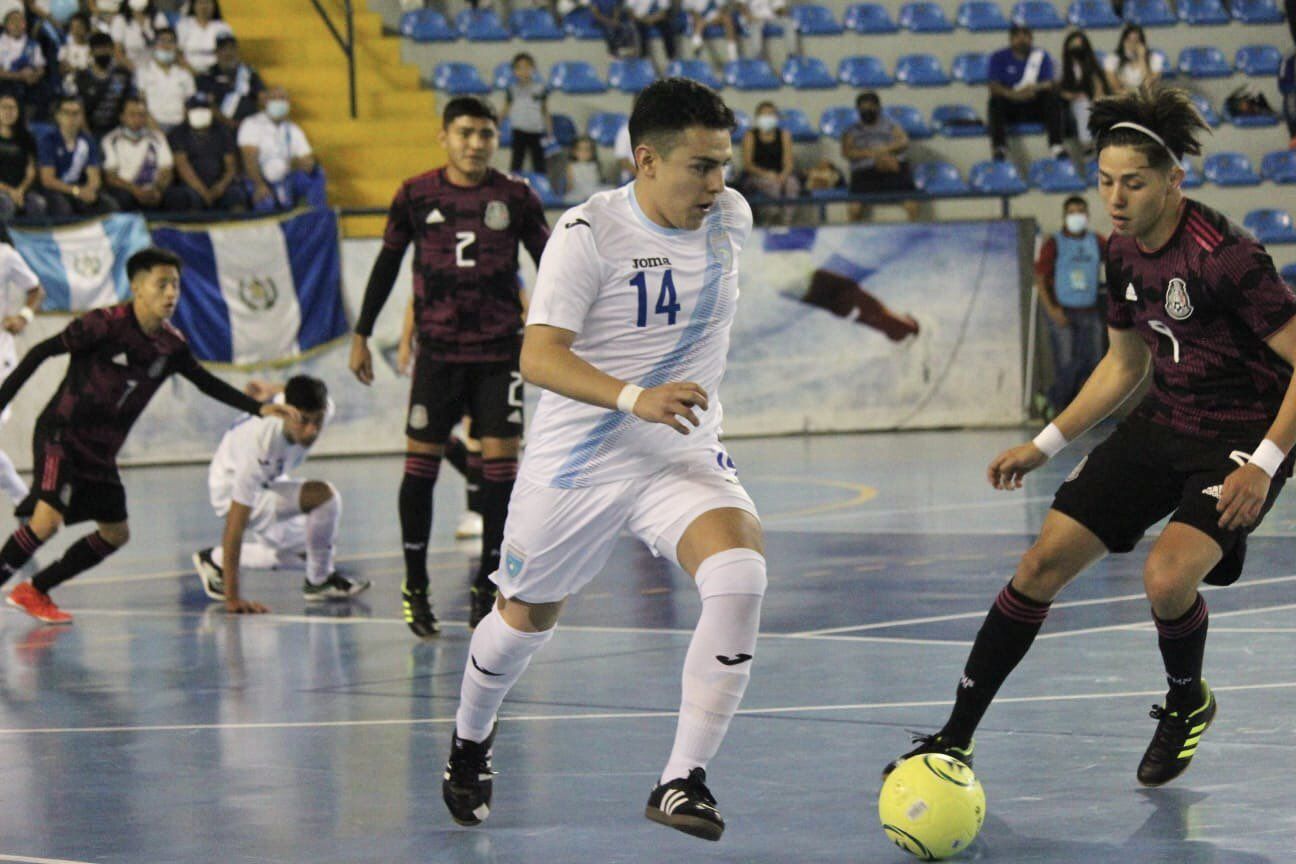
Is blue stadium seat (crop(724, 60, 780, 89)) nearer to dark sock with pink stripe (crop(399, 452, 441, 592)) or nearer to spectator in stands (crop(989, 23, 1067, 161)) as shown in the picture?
spectator in stands (crop(989, 23, 1067, 161))

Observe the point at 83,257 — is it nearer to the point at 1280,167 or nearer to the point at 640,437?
the point at 1280,167

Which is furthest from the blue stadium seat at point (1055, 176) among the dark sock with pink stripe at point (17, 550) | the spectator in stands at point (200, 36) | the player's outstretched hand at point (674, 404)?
the player's outstretched hand at point (674, 404)

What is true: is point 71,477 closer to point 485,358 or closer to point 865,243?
point 485,358

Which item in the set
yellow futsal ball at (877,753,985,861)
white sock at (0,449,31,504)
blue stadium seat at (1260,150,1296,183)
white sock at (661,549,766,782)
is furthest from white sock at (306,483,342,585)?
blue stadium seat at (1260,150,1296,183)

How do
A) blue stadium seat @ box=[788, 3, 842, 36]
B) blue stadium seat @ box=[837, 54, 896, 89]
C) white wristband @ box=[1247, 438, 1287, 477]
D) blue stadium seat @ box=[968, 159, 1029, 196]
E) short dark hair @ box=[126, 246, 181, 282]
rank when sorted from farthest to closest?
blue stadium seat @ box=[788, 3, 842, 36], blue stadium seat @ box=[837, 54, 896, 89], blue stadium seat @ box=[968, 159, 1029, 196], short dark hair @ box=[126, 246, 181, 282], white wristband @ box=[1247, 438, 1287, 477]

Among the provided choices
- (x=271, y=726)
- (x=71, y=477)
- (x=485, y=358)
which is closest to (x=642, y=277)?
(x=271, y=726)

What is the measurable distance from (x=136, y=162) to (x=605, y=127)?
17.2ft

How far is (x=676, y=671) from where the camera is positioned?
7820 mm

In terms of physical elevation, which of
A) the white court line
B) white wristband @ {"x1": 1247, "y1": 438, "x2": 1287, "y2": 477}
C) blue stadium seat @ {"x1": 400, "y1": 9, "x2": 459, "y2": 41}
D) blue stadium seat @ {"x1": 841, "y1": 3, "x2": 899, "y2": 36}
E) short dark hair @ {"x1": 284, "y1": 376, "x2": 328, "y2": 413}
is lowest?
the white court line

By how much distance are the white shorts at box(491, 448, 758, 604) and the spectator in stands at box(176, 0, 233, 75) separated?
1617cm

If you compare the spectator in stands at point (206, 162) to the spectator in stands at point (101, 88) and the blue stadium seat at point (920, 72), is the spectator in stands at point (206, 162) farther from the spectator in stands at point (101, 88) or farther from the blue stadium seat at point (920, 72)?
the blue stadium seat at point (920, 72)

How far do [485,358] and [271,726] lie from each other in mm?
2579

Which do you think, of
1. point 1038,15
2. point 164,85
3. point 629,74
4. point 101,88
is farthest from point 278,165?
point 1038,15

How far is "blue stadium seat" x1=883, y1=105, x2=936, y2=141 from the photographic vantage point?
2252 centimetres
